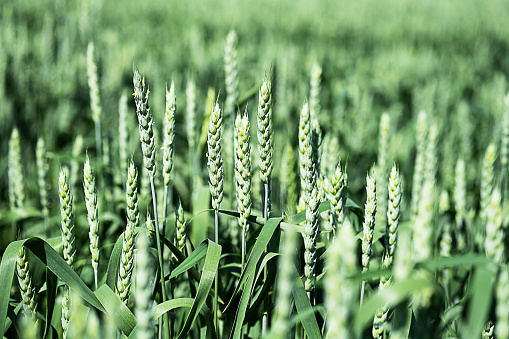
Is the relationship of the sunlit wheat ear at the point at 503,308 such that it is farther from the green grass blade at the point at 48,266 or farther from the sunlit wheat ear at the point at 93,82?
the sunlit wheat ear at the point at 93,82

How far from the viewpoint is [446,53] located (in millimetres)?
7020

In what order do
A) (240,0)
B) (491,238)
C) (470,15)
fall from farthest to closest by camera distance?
(240,0), (470,15), (491,238)

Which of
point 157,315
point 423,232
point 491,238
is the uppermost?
point 423,232

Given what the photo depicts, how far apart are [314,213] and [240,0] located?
9.71m

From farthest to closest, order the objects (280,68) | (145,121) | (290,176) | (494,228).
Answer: (280,68), (290,176), (145,121), (494,228)

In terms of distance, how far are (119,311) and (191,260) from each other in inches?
9.9

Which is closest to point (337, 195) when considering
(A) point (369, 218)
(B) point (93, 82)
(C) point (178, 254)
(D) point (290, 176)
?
(A) point (369, 218)

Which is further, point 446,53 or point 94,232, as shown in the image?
point 446,53

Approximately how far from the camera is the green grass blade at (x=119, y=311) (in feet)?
4.23

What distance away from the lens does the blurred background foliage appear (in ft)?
11.4

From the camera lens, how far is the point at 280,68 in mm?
3867

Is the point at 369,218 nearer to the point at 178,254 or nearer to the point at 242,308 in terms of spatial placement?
the point at 242,308

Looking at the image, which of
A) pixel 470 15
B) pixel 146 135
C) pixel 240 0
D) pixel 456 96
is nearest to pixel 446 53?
pixel 456 96

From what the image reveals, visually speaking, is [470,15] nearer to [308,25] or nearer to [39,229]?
[308,25]
